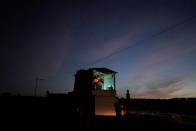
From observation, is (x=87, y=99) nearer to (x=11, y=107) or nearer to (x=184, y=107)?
(x=11, y=107)

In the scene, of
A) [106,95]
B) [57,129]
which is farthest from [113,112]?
[57,129]

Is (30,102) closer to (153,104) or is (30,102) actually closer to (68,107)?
(68,107)

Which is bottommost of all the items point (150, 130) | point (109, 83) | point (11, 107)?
point (150, 130)

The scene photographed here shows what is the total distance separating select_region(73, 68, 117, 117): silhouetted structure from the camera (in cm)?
2664

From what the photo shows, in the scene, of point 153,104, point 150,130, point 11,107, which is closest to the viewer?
point 150,130

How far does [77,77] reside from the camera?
30.3m

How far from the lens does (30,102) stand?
29.9 m

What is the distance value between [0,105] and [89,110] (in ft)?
39.9

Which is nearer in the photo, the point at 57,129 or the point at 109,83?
the point at 57,129

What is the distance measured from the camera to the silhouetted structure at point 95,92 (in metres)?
26.6

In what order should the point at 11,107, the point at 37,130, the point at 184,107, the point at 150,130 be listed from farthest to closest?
the point at 184,107
the point at 11,107
the point at 150,130
the point at 37,130

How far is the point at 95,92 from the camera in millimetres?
26891

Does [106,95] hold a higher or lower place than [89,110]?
higher

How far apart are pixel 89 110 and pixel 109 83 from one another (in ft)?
16.5
